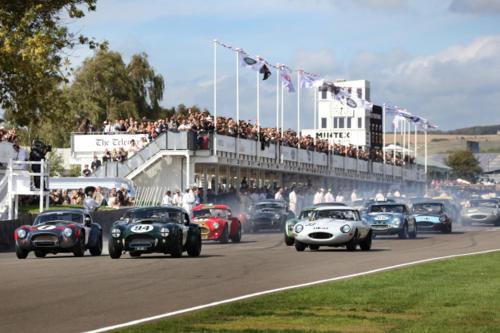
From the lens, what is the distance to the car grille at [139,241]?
28922 mm

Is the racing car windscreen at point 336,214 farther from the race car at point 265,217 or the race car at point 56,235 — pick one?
the race car at point 265,217

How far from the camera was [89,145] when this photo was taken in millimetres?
62469

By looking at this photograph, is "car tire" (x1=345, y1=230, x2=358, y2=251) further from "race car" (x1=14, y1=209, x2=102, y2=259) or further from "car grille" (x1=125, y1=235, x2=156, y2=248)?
"race car" (x1=14, y1=209, x2=102, y2=259)

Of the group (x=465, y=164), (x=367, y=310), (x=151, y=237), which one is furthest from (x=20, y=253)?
(x=465, y=164)

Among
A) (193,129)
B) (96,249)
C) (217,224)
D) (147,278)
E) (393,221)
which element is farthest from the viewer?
(193,129)

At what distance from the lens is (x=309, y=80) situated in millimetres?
72438

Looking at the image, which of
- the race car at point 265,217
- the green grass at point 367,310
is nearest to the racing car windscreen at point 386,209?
the race car at point 265,217

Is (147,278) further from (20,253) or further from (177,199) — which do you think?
(177,199)

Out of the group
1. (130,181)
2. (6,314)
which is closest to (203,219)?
(130,181)

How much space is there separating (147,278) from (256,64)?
42.6 meters

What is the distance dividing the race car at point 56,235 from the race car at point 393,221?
1416cm

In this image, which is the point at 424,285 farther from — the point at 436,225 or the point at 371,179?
the point at 371,179

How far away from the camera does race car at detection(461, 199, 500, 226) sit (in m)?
59.3

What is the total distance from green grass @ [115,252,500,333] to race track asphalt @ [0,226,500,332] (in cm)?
97
